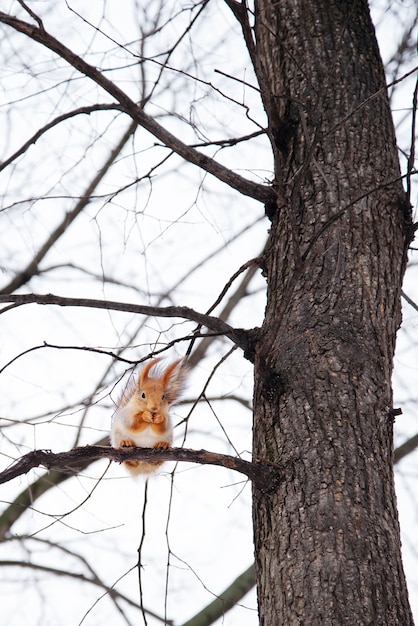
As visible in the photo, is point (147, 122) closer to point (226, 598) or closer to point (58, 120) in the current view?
point (58, 120)

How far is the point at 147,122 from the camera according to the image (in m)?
2.31

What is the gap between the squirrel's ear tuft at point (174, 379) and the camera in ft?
8.54

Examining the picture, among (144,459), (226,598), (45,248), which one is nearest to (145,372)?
(144,459)

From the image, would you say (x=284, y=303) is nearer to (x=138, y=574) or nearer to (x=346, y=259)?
(x=346, y=259)

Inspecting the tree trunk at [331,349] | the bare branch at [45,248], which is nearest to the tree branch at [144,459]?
the tree trunk at [331,349]

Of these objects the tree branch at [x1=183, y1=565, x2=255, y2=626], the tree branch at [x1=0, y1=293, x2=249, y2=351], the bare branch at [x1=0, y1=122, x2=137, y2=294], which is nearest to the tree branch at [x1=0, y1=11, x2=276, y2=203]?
the tree branch at [x1=0, y1=293, x2=249, y2=351]

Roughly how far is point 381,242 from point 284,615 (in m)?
1.09

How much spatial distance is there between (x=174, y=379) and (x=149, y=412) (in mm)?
161

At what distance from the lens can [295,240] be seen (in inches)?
72.2

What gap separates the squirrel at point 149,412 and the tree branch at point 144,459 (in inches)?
20.1

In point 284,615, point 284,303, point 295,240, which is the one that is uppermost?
point 295,240

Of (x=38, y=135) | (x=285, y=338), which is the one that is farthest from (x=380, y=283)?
(x=38, y=135)

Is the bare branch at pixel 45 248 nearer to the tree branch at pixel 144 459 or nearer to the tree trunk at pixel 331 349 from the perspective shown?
the tree trunk at pixel 331 349

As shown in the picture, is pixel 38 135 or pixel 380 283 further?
pixel 38 135
